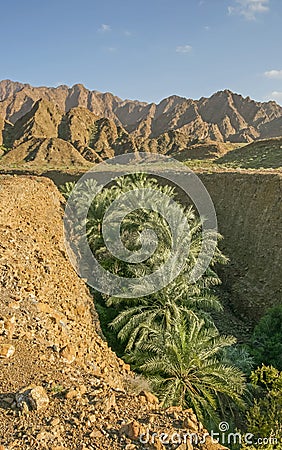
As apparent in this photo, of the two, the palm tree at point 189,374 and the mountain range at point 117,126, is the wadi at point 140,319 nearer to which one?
the palm tree at point 189,374

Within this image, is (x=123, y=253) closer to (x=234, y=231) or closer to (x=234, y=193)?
(x=234, y=231)

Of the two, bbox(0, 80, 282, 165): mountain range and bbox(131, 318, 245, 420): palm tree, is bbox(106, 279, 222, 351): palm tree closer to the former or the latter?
bbox(131, 318, 245, 420): palm tree

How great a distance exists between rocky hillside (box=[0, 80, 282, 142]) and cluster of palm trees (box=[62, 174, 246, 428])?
225 feet

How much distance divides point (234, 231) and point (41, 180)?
1089 centimetres

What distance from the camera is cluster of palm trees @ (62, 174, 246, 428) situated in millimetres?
9477

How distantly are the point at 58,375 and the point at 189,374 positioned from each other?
449cm

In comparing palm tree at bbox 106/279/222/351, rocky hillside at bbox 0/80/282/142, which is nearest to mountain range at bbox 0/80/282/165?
rocky hillside at bbox 0/80/282/142

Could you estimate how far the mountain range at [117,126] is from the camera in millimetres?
60469

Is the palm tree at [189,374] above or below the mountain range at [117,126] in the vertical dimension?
below

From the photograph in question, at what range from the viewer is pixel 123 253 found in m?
15.6

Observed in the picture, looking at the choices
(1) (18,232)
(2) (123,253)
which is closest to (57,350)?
(1) (18,232)

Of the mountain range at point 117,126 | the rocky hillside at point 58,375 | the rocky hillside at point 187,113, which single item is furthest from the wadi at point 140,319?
the rocky hillside at point 187,113

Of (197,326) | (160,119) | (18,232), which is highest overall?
(160,119)

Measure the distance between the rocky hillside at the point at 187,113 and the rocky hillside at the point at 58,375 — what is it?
242ft
